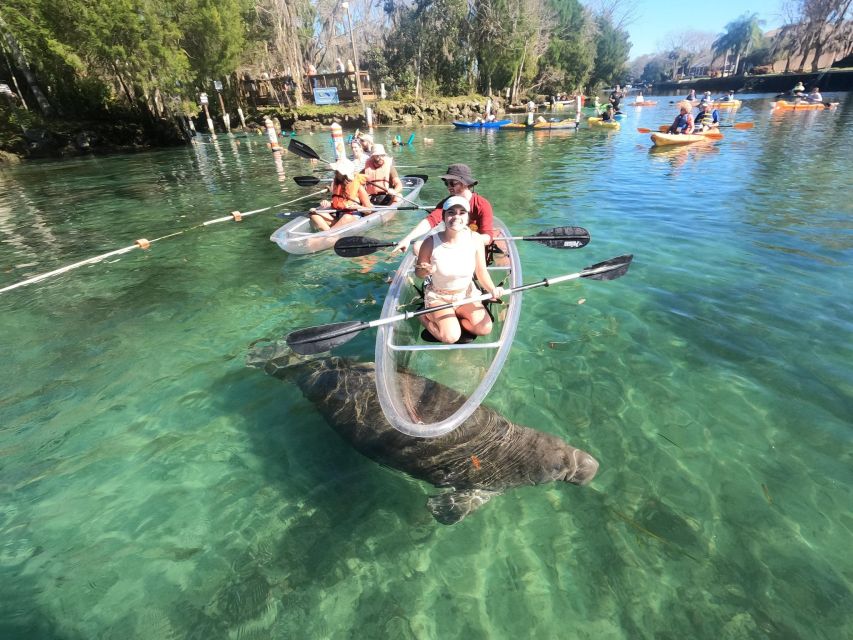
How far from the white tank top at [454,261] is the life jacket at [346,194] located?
5.58m

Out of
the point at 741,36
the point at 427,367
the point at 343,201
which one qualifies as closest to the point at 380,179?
the point at 343,201

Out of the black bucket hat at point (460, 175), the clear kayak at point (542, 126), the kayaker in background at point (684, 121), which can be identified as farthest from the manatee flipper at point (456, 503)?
the clear kayak at point (542, 126)

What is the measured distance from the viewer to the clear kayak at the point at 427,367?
146 inches

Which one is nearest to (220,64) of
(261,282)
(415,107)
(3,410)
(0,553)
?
(415,107)

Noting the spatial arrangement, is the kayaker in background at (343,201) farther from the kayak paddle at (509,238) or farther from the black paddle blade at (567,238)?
the black paddle blade at (567,238)

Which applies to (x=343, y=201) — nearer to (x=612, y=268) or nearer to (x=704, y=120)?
(x=612, y=268)

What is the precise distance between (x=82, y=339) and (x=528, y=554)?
23.2 feet

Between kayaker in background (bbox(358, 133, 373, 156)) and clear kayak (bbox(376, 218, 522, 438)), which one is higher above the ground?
kayaker in background (bbox(358, 133, 373, 156))

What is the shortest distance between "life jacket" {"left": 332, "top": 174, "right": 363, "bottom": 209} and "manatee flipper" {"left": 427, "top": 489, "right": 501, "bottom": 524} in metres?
7.69

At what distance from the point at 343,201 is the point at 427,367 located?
633cm

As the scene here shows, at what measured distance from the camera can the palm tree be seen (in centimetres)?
10825

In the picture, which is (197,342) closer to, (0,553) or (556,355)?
(0,553)

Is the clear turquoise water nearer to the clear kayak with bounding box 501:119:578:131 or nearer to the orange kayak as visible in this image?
the clear kayak with bounding box 501:119:578:131

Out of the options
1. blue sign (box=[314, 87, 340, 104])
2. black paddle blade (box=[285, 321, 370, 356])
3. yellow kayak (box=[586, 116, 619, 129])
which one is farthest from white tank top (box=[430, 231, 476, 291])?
blue sign (box=[314, 87, 340, 104])
